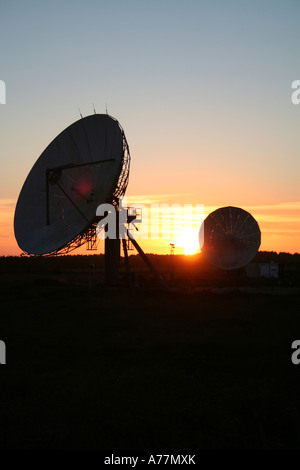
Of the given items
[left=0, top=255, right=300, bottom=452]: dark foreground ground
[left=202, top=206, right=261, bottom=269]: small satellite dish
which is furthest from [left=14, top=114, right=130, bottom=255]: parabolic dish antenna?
[left=202, top=206, right=261, bottom=269]: small satellite dish

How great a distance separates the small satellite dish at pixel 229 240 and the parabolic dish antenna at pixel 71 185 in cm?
2014

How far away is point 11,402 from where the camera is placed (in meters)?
13.1

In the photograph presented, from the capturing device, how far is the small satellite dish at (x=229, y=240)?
180ft

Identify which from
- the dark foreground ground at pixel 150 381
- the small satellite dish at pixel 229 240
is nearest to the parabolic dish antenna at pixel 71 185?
the dark foreground ground at pixel 150 381

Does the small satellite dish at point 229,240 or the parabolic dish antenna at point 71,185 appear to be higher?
the small satellite dish at point 229,240

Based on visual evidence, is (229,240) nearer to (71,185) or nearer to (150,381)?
(71,185)

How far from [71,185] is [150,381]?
24.8 meters

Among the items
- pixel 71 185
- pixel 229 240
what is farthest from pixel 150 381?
pixel 229 240

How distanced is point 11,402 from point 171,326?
12553 mm

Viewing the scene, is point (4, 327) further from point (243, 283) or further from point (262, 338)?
point (243, 283)

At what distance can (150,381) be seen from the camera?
1475 cm

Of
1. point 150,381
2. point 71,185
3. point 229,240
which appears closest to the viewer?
point 150,381

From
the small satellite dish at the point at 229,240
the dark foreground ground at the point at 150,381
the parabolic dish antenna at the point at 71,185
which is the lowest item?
the dark foreground ground at the point at 150,381

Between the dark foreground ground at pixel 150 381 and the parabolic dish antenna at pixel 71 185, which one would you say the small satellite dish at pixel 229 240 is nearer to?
the parabolic dish antenna at pixel 71 185
